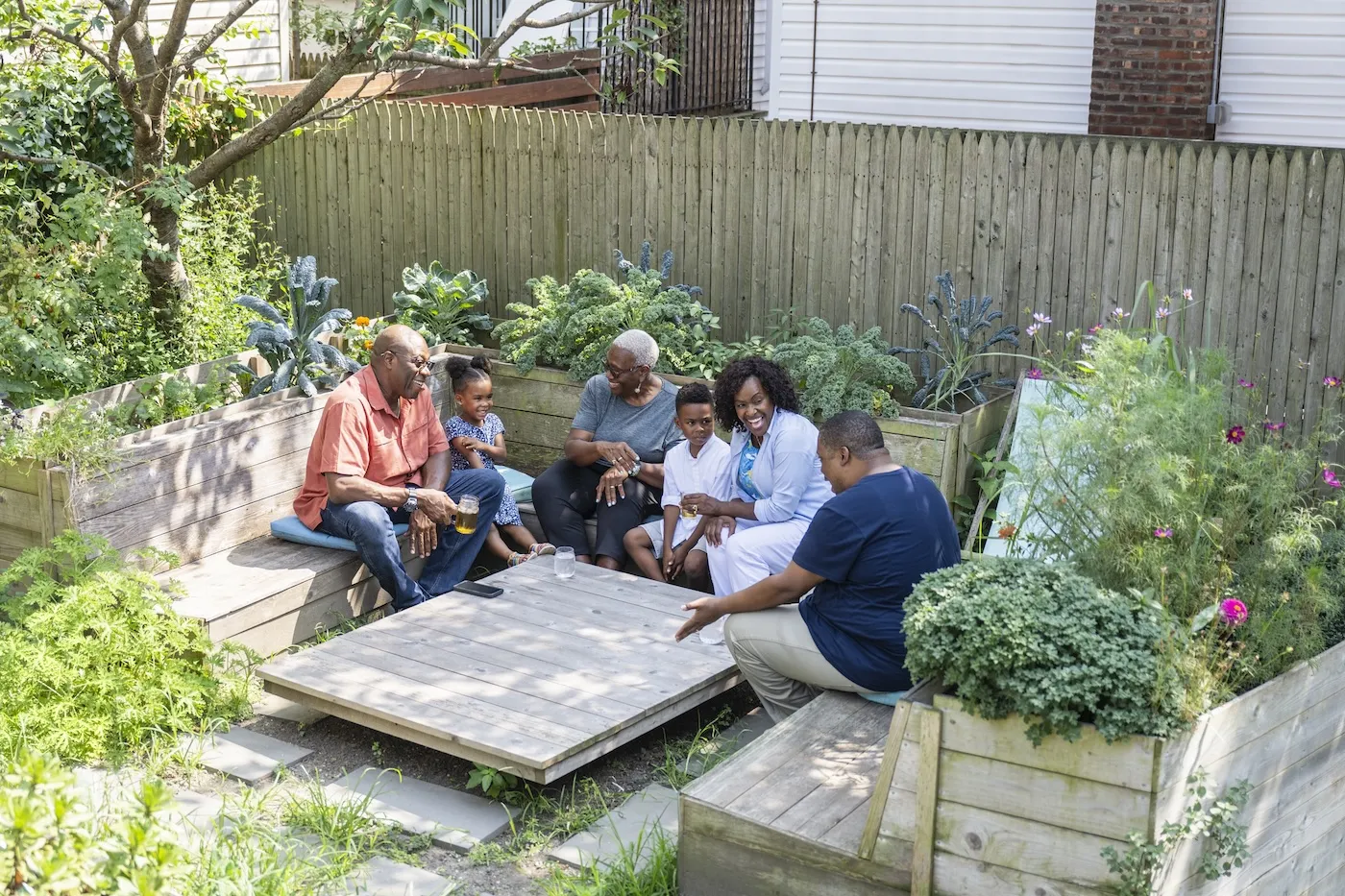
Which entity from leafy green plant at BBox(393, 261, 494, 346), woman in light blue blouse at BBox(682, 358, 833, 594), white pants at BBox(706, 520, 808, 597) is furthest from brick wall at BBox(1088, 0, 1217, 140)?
white pants at BBox(706, 520, 808, 597)

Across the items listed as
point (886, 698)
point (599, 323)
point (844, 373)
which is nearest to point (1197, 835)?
point (886, 698)

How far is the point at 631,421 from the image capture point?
7168 millimetres

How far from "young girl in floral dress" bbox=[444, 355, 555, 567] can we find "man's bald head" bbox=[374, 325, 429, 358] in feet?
2.32

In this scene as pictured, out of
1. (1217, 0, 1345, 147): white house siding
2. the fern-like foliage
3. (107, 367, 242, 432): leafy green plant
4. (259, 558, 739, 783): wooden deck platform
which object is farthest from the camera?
(1217, 0, 1345, 147): white house siding

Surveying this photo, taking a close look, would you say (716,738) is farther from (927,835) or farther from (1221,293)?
(1221,293)

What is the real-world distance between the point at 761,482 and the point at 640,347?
1.01 metres

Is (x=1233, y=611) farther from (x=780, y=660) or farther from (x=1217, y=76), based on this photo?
(x=1217, y=76)

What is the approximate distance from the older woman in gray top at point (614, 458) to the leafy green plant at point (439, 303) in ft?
5.38

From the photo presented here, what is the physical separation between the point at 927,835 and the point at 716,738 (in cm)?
172

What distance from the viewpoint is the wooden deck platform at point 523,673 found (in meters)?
5.04

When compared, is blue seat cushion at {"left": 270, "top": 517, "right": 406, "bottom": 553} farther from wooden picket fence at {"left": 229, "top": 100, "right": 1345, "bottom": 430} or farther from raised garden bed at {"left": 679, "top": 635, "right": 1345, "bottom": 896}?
wooden picket fence at {"left": 229, "top": 100, "right": 1345, "bottom": 430}

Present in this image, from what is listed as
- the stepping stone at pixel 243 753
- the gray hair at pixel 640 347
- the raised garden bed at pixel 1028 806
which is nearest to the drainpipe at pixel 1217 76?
the gray hair at pixel 640 347

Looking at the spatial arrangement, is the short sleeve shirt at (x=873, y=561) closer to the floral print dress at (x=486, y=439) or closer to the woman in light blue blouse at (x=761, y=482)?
the woman in light blue blouse at (x=761, y=482)

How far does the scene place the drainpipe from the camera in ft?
35.7
